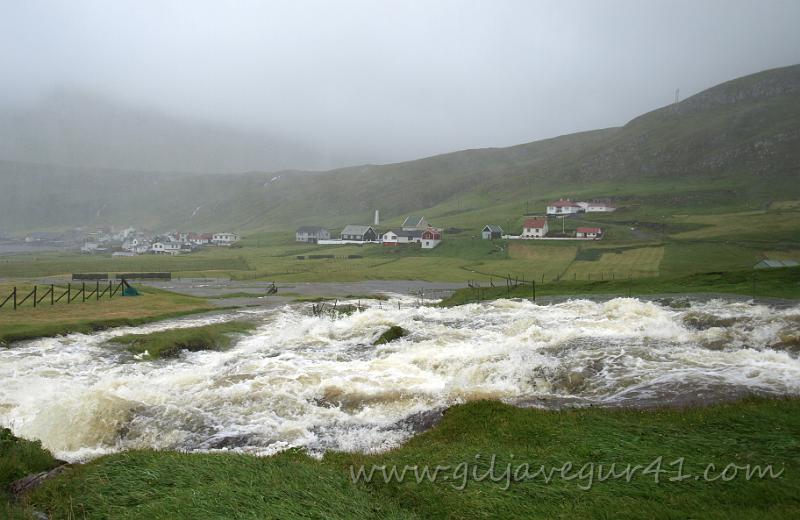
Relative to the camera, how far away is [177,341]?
38.8 metres

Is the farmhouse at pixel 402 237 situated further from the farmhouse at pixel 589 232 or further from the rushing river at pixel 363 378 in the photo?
the rushing river at pixel 363 378

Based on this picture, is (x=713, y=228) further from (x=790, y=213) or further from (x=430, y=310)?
(x=430, y=310)

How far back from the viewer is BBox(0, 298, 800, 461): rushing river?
771 inches

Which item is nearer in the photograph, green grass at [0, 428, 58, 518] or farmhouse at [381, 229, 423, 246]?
Answer: green grass at [0, 428, 58, 518]

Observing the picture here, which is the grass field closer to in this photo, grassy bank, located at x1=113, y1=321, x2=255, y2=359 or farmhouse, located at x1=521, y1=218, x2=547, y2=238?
farmhouse, located at x1=521, y1=218, x2=547, y2=238

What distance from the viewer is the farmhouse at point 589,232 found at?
13196cm

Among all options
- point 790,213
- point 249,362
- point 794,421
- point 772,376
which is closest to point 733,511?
point 794,421

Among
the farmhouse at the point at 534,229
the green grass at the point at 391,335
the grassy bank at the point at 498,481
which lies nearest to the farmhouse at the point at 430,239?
the farmhouse at the point at 534,229

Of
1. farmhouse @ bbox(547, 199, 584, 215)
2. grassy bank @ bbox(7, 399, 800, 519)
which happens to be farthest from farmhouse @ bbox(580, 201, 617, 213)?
grassy bank @ bbox(7, 399, 800, 519)

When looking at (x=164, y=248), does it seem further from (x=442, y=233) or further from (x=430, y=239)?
(x=430, y=239)

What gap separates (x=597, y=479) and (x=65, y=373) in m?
31.5

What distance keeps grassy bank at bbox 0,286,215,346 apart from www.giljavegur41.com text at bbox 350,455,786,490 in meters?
37.9

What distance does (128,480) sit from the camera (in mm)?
11336

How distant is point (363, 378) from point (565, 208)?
170 meters
